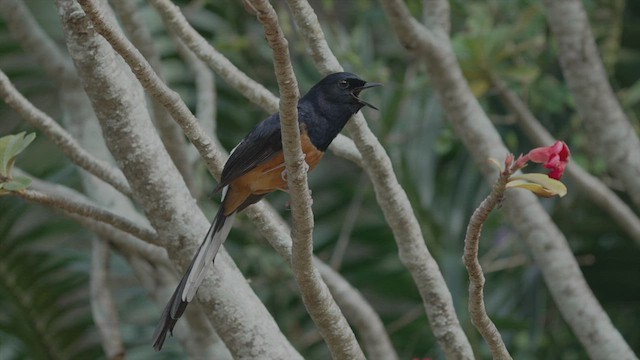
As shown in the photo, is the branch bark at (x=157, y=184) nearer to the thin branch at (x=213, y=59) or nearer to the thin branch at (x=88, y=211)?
the thin branch at (x=88, y=211)

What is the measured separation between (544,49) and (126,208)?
2.69 metres

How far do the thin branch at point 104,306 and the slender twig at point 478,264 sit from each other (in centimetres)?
208

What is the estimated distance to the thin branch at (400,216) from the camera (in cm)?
331

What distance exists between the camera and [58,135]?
11.4ft

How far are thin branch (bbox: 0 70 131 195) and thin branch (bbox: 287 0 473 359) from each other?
2.72 ft

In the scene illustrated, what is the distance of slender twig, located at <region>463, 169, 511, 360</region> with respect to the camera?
7.30ft

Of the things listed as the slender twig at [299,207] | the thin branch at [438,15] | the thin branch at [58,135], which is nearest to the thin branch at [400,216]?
the slender twig at [299,207]

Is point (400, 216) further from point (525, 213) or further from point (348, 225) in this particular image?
point (348, 225)

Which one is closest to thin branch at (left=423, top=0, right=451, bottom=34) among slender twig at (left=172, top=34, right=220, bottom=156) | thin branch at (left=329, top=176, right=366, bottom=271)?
slender twig at (left=172, top=34, right=220, bottom=156)

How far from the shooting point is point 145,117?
3295 mm

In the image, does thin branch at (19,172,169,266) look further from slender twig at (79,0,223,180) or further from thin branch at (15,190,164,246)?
slender twig at (79,0,223,180)

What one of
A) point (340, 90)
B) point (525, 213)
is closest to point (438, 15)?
point (525, 213)

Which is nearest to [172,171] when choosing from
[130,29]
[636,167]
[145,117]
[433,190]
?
[145,117]

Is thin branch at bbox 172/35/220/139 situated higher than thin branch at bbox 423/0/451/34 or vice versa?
thin branch at bbox 423/0/451/34
